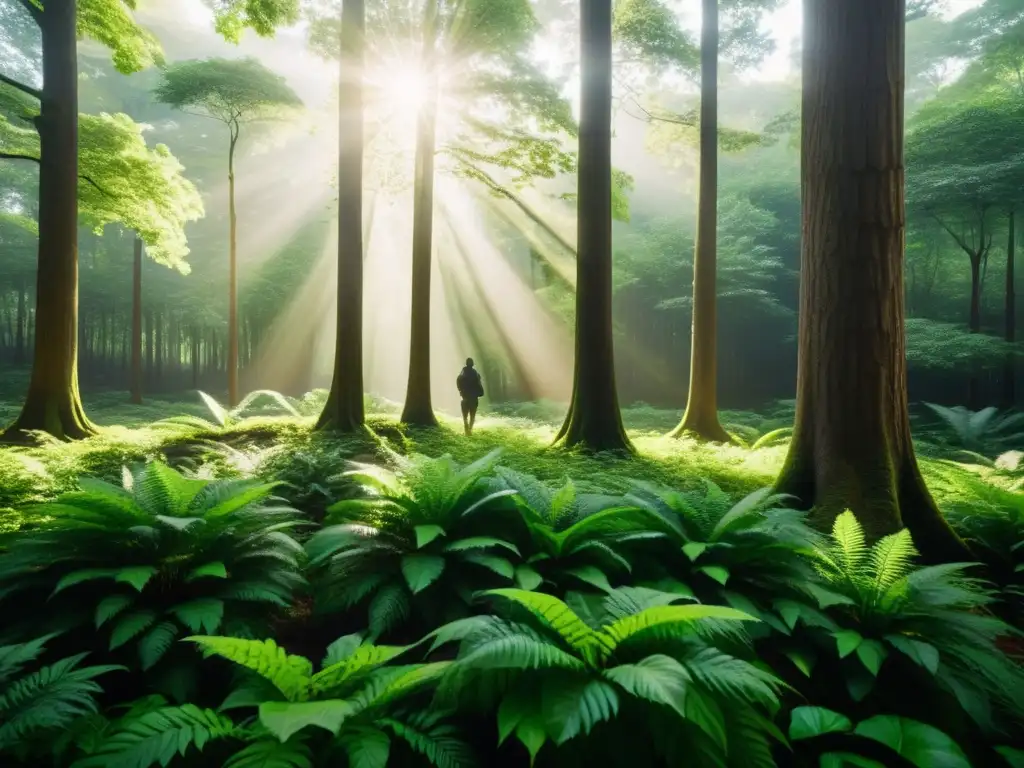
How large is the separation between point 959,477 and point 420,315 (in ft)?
30.7

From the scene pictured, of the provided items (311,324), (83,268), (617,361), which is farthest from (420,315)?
(83,268)

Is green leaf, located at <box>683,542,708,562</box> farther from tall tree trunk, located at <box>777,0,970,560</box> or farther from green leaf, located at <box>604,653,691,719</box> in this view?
tall tree trunk, located at <box>777,0,970,560</box>

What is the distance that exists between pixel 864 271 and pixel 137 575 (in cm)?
476

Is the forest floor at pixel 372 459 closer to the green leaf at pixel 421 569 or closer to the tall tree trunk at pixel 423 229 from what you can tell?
the tall tree trunk at pixel 423 229

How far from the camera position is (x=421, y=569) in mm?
2631

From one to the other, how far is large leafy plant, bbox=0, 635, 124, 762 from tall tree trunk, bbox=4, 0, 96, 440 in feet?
24.8

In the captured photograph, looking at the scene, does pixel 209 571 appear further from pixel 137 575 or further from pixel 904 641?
pixel 904 641

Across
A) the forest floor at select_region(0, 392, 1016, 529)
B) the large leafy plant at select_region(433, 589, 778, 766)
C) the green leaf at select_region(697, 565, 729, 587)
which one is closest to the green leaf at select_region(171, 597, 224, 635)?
the large leafy plant at select_region(433, 589, 778, 766)

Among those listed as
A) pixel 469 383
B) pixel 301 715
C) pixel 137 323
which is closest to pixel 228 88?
pixel 137 323

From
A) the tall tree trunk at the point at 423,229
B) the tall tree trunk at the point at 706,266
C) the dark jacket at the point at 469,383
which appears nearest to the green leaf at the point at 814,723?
the tall tree trunk at the point at 706,266

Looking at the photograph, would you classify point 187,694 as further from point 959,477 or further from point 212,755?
point 959,477

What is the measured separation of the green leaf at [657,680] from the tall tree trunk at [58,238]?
9.23m

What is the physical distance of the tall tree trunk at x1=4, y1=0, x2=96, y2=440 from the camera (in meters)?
7.98

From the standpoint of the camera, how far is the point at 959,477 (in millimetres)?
4051
